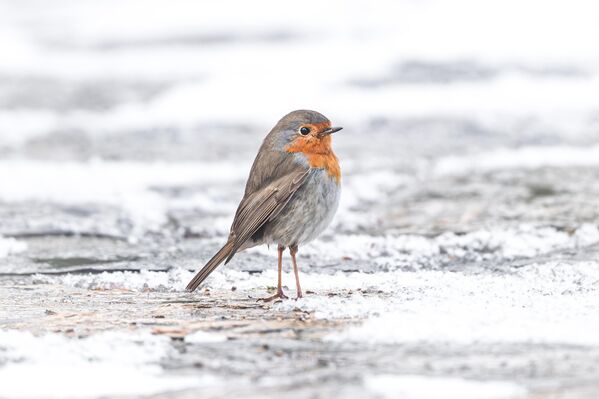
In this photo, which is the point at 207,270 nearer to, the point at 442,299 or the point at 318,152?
the point at 318,152

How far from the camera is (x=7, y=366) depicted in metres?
3.63

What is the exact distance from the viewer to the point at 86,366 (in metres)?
3.67

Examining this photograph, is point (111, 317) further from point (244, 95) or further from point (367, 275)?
point (244, 95)

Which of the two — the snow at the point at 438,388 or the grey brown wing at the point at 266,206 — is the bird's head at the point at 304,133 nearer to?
the grey brown wing at the point at 266,206

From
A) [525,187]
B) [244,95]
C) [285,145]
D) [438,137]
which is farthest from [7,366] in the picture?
[244,95]

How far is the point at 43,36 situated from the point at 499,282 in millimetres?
12998

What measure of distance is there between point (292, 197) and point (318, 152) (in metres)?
0.31

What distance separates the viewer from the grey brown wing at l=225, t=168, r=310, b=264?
5.40m

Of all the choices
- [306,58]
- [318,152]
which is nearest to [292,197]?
[318,152]

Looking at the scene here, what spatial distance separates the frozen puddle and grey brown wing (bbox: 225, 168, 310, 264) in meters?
1.40

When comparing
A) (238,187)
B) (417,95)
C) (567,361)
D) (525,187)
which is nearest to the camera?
(567,361)

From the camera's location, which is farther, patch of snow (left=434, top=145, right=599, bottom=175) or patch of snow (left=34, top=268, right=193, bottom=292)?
patch of snow (left=434, top=145, right=599, bottom=175)

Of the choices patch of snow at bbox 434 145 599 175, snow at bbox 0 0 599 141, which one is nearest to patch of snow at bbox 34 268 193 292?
patch of snow at bbox 434 145 599 175

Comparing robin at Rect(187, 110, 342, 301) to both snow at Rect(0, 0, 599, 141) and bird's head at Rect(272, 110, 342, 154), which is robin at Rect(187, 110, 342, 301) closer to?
bird's head at Rect(272, 110, 342, 154)
